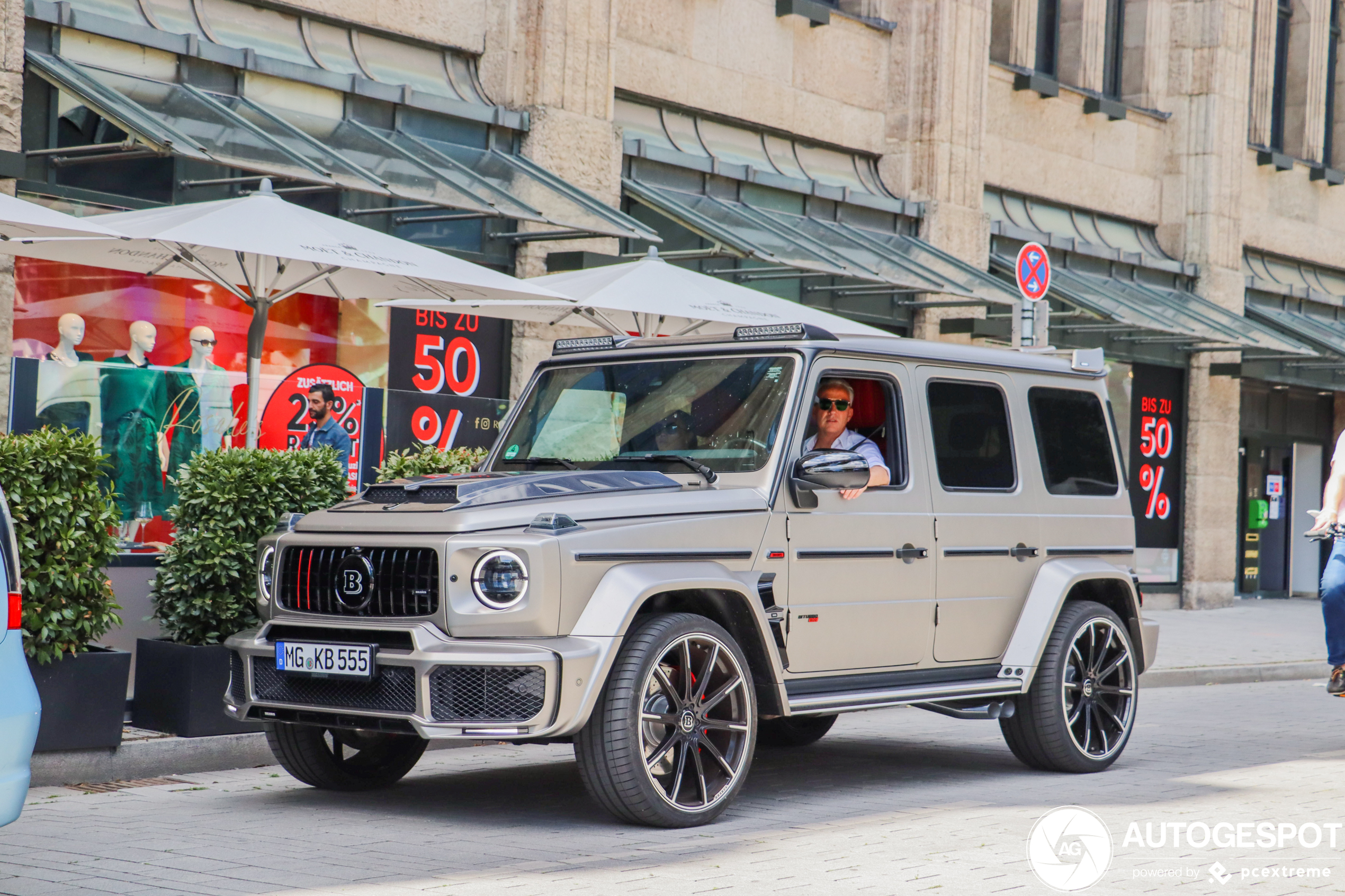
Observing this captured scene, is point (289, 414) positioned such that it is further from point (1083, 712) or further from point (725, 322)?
point (1083, 712)

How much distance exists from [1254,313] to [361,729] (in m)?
20.5

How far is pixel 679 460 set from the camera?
670cm

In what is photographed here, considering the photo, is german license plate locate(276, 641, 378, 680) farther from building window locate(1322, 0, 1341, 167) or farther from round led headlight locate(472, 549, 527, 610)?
building window locate(1322, 0, 1341, 167)

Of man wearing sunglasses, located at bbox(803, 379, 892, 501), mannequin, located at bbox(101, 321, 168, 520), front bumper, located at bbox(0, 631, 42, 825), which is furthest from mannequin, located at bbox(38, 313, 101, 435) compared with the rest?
front bumper, located at bbox(0, 631, 42, 825)

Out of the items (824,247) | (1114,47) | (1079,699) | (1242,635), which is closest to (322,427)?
(1079,699)

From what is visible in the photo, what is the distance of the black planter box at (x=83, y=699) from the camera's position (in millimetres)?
6891

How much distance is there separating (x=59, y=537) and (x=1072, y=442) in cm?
484

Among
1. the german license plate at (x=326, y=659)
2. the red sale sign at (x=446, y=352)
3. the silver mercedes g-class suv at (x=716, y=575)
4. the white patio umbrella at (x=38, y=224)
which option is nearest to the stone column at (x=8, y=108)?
the white patio umbrella at (x=38, y=224)

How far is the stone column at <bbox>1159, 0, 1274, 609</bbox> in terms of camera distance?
22.6 meters

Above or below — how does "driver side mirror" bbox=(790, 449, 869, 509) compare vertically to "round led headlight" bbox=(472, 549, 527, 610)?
above

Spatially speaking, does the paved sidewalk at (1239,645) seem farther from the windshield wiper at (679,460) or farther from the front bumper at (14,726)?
the front bumper at (14,726)

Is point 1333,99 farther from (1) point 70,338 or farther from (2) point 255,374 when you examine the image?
(2) point 255,374

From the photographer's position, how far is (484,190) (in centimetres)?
1323

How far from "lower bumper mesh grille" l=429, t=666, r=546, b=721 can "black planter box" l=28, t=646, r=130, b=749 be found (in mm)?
2099
